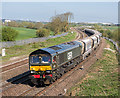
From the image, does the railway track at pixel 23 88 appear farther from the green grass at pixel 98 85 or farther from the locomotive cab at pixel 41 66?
the green grass at pixel 98 85

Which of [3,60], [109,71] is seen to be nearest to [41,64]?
[109,71]

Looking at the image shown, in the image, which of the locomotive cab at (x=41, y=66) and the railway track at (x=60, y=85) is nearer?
the railway track at (x=60, y=85)

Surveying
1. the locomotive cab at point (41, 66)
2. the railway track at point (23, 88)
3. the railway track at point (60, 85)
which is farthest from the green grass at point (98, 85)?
the locomotive cab at point (41, 66)

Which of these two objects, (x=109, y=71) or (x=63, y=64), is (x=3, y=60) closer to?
(x=63, y=64)

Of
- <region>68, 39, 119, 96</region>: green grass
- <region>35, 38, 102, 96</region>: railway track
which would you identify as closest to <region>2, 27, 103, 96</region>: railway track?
<region>35, 38, 102, 96</region>: railway track

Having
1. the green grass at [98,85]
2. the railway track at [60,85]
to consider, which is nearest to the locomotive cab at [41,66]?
the railway track at [60,85]

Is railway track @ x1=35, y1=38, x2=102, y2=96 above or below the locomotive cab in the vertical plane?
below

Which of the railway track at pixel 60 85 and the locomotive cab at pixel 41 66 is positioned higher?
the locomotive cab at pixel 41 66

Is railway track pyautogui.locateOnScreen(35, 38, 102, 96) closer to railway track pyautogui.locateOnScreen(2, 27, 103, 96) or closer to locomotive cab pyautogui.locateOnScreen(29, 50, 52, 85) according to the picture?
railway track pyautogui.locateOnScreen(2, 27, 103, 96)

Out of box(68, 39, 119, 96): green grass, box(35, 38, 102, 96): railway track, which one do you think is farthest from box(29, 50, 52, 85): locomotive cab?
box(68, 39, 119, 96): green grass

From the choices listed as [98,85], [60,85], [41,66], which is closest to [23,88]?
[41,66]

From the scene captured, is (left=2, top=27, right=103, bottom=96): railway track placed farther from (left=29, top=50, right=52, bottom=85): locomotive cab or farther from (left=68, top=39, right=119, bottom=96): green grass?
(left=68, top=39, right=119, bottom=96): green grass

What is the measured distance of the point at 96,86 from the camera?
1525 centimetres

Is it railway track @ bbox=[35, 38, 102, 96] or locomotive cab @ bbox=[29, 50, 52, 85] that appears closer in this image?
railway track @ bbox=[35, 38, 102, 96]
